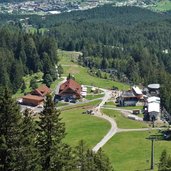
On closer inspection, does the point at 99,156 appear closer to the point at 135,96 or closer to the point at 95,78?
the point at 135,96

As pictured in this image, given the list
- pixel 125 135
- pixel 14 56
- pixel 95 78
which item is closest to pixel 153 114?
pixel 125 135

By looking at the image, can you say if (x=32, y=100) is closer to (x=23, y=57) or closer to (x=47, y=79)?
(x=47, y=79)

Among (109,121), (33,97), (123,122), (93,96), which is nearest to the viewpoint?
(123,122)

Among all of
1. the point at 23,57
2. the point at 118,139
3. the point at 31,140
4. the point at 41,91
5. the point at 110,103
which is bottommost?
the point at 110,103

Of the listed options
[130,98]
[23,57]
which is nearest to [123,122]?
[130,98]

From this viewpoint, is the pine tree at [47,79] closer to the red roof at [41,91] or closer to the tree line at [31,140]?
the red roof at [41,91]

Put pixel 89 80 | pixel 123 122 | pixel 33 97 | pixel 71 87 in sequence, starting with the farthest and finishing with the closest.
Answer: pixel 89 80 → pixel 71 87 → pixel 33 97 → pixel 123 122

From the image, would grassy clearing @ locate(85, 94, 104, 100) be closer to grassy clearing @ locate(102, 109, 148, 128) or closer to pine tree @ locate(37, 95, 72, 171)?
grassy clearing @ locate(102, 109, 148, 128)
